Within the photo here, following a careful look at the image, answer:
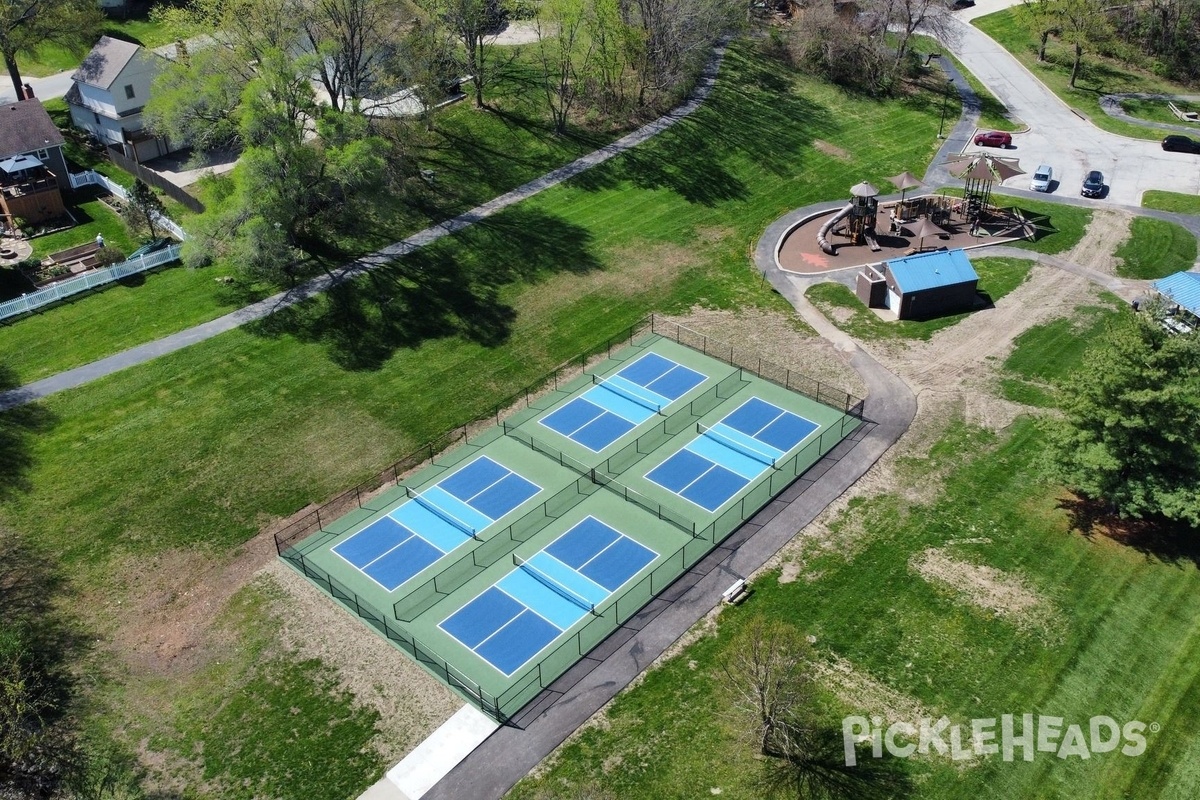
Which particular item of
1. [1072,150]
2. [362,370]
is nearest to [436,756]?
[362,370]

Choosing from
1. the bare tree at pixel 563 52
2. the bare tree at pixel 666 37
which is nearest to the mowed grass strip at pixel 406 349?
the bare tree at pixel 666 37

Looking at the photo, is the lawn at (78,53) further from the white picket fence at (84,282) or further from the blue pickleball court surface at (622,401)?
the blue pickleball court surface at (622,401)

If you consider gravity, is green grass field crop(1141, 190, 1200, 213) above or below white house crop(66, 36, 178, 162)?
below

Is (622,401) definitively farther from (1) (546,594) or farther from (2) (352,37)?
(2) (352,37)

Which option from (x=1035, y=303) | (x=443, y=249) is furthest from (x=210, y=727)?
(x=1035, y=303)

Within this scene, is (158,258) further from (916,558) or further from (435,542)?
(916,558)

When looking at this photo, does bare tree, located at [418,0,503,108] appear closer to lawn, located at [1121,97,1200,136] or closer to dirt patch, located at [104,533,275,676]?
dirt patch, located at [104,533,275,676]

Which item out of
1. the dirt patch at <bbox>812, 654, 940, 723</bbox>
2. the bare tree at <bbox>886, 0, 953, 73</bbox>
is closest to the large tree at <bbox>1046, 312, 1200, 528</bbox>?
the dirt patch at <bbox>812, 654, 940, 723</bbox>
